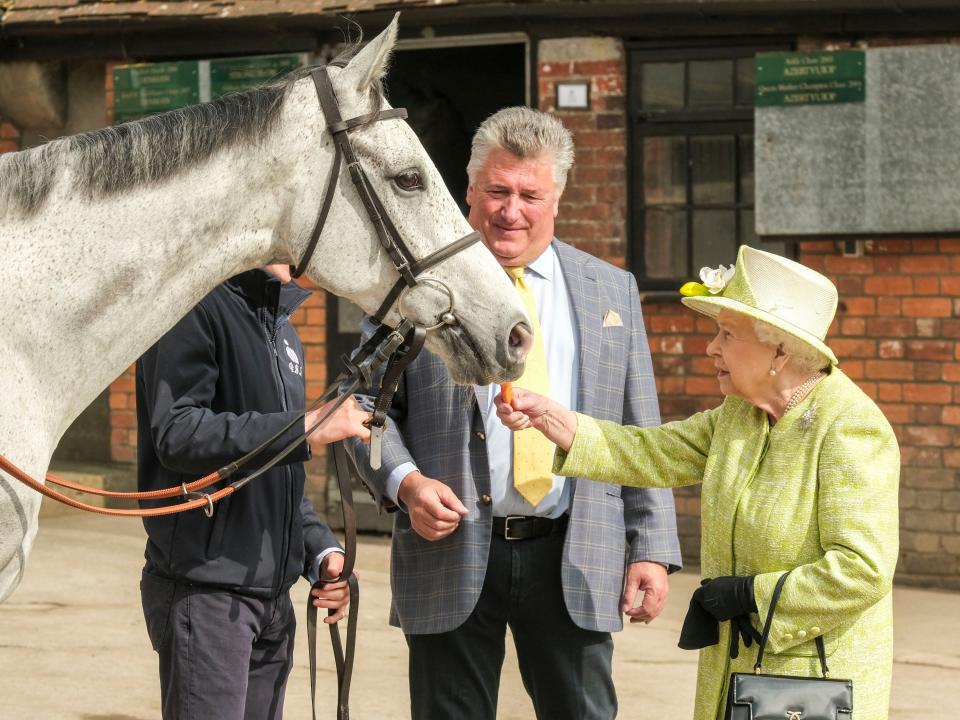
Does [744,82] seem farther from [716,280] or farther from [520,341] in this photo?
[520,341]

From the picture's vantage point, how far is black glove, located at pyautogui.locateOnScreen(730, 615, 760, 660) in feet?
9.91

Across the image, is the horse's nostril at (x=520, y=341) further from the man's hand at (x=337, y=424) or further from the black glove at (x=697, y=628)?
the black glove at (x=697, y=628)

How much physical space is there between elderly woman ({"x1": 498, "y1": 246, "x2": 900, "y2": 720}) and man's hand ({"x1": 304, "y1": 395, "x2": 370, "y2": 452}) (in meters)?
0.35

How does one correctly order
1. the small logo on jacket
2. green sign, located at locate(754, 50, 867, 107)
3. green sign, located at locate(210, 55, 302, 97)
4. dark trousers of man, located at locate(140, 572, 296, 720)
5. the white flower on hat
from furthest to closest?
green sign, located at locate(210, 55, 302, 97) → green sign, located at locate(754, 50, 867, 107) → the small logo on jacket → the white flower on hat → dark trousers of man, located at locate(140, 572, 296, 720)

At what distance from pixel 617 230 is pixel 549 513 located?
4664 mm

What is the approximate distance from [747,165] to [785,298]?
16.6 feet

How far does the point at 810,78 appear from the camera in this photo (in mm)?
7504

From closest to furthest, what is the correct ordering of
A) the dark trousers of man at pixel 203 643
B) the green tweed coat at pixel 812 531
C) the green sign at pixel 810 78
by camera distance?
the green tweed coat at pixel 812 531 → the dark trousers of man at pixel 203 643 → the green sign at pixel 810 78

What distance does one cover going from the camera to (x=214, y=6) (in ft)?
27.9

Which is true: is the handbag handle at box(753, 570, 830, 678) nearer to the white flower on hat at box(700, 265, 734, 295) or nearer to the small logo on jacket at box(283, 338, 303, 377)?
the white flower on hat at box(700, 265, 734, 295)

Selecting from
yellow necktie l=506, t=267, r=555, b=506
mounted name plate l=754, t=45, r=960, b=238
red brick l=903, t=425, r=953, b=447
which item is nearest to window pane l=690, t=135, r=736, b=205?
mounted name plate l=754, t=45, r=960, b=238

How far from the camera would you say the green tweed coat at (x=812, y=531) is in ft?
9.59

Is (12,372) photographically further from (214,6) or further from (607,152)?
(214,6)

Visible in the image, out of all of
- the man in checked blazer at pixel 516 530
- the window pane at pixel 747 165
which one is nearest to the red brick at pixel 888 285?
the window pane at pixel 747 165
